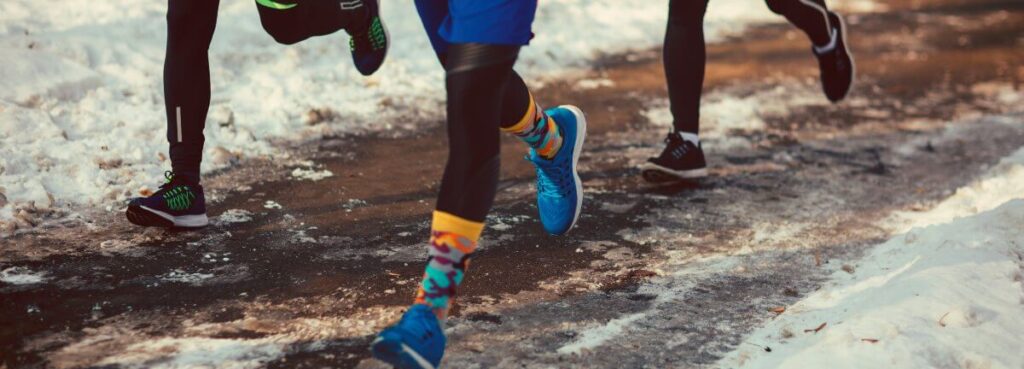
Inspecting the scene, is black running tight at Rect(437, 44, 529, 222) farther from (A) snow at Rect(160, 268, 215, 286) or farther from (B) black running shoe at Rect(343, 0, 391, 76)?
(B) black running shoe at Rect(343, 0, 391, 76)

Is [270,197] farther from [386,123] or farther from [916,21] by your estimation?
[916,21]

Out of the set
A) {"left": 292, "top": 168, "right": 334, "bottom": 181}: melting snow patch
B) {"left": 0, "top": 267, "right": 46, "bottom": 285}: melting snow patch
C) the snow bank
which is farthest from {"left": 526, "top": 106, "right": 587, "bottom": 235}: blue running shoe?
{"left": 0, "top": 267, "right": 46, "bottom": 285}: melting snow patch

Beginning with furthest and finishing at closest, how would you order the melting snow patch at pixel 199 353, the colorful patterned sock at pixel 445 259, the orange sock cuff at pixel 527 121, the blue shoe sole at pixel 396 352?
the orange sock cuff at pixel 527 121, the melting snow patch at pixel 199 353, the colorful patterned sock at pixel 445 259, the blue shoe sole at pixel 396 352

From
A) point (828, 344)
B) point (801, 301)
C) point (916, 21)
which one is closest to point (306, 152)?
point (801, 301)

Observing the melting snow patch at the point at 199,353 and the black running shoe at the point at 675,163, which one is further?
the black running shoe at the point at 675,163

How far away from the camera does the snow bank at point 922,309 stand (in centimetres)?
270

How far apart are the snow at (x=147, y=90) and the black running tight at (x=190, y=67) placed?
51cm

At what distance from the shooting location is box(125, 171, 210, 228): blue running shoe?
3648mm

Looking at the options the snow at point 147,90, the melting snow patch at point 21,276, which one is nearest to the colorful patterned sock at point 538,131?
the melting snow patch at point 21,276

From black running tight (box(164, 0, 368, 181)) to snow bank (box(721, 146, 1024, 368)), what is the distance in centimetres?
202

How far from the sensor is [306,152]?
4.98m

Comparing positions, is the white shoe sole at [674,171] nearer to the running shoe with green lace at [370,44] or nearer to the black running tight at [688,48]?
the black running tight at [688,48]

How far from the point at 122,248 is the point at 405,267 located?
97 cm

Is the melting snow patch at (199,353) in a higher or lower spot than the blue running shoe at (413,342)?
lower
